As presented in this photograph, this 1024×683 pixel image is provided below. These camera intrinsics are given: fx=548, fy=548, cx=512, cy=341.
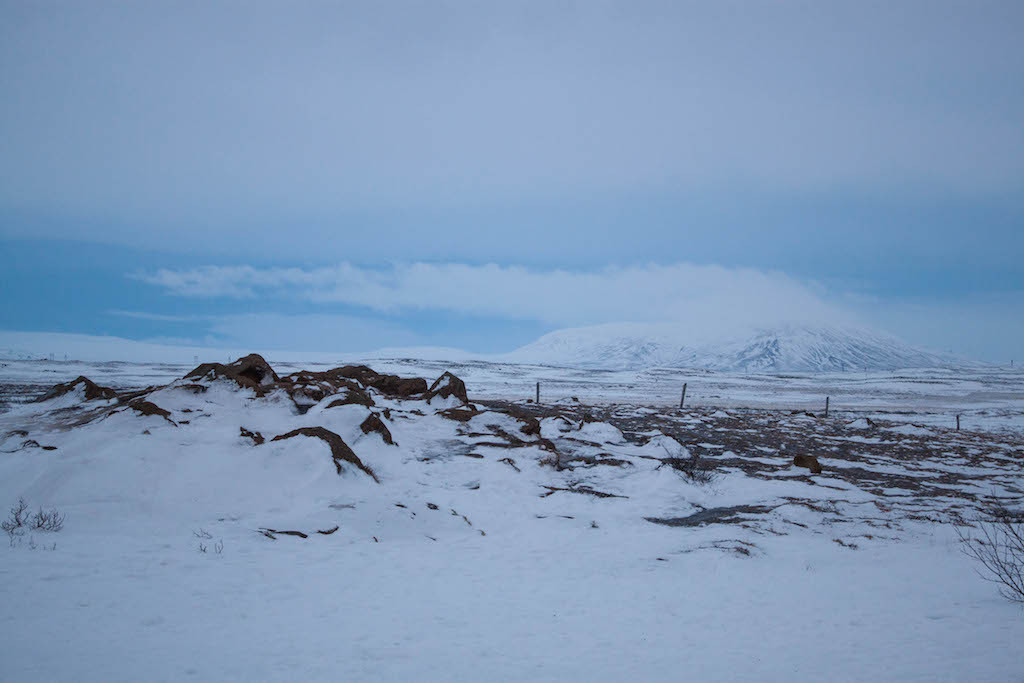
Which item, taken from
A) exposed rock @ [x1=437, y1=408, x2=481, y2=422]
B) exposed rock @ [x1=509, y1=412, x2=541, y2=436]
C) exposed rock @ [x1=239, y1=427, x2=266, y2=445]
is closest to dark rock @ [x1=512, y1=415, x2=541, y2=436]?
exposed rock @ [x1=509, y1=412, x2=541, y2=436]

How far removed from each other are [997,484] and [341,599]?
14298 mm

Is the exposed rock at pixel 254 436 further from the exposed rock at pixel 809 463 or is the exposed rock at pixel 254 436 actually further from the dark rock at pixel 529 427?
the exposed rock at pixel 809 463

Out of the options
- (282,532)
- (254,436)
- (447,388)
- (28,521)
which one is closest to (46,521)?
(28,521)

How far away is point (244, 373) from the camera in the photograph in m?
15.6

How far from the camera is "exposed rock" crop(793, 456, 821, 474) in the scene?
12625 millimetres

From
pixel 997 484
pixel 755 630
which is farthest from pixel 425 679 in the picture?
pixel 997 484

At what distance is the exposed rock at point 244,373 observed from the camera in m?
14.3

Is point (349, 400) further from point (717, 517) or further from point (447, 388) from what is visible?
point (717, 517)

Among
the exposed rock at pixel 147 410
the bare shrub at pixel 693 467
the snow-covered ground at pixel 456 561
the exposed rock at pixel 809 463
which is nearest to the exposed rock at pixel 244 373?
the snow-covered ground at pixel 456 561

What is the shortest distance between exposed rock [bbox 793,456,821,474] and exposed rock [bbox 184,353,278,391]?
13663 millimetres

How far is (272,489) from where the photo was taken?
8766mm

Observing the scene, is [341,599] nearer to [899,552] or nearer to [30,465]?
[30,465]

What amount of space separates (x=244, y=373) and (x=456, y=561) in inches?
440

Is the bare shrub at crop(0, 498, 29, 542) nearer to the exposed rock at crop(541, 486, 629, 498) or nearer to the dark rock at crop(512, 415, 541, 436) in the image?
the exposed rock at crop(541, 486, 629, 498)
